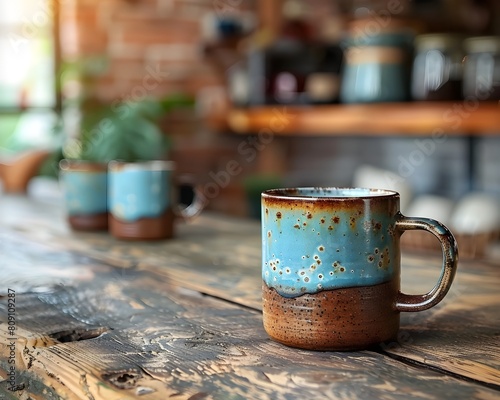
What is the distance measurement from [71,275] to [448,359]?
523 millimetres

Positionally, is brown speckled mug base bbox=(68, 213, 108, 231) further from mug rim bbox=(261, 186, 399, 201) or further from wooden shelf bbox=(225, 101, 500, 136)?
wooden shelf bbox=(225, 101, 500, 136)

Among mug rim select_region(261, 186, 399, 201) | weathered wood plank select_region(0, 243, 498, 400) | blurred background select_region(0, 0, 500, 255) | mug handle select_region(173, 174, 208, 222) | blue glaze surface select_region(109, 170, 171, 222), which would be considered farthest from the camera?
blurred background select_region(0, 0, 500, 255)

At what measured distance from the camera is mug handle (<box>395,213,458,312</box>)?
1.95 ft

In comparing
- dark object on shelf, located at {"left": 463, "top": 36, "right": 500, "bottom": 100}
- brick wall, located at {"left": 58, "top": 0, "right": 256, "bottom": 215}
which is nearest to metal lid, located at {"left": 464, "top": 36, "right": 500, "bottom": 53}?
dark object on shelf, located at {"left": 463, "top": 36, "right": 500, "bottom": 100}

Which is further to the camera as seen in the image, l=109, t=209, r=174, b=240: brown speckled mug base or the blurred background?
the blurred background

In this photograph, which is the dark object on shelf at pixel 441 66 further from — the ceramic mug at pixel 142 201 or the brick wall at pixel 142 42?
the brick wall at pixel 142 42

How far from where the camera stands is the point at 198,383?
1.68 ft

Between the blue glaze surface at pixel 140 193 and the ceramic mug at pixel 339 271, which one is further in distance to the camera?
the blue glaze surface at pixel 140 193

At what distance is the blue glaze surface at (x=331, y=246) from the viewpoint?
0.59m

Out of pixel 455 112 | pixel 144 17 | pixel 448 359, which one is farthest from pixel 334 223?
pixel 144 17

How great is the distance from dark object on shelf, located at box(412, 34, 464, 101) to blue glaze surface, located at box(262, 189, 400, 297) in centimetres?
154

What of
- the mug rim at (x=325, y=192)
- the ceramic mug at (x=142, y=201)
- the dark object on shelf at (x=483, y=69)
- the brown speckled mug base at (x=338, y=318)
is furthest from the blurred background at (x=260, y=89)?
the brown speckled mug base at (x=338, y=318)

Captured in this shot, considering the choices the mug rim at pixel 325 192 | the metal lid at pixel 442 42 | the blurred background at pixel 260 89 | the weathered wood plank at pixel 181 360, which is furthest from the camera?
the blurred background at pixel 260 89

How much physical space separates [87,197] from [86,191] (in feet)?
0.04
